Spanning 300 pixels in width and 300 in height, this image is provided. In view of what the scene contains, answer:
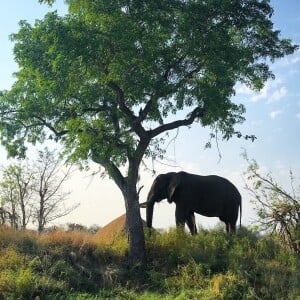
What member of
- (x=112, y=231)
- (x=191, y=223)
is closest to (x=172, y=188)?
(x=191, y=223)

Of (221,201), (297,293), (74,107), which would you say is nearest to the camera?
(297,293)

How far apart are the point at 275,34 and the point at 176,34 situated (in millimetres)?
3661

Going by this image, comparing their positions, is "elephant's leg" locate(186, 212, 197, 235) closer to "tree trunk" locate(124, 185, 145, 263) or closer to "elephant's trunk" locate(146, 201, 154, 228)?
"elephant's trunk" locate(146, 201, 154, 228)

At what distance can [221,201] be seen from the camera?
66.0 feet

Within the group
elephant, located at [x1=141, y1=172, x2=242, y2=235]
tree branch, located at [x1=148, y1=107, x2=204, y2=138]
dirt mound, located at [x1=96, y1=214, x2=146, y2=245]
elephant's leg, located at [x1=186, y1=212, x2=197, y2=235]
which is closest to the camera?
tree branch, located at [x1=148, y1=107, x2=204, y2=138]

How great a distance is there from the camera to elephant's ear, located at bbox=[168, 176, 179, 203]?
19672 mm

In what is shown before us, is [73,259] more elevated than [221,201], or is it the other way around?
[221,201]

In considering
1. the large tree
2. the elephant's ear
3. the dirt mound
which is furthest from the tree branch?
the dirt mound

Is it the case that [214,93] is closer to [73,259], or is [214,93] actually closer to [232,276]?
[232,276]

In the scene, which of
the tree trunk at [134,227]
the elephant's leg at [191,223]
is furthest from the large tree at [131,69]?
the elephant's leg at [191,223]

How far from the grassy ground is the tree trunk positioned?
0.40 metres

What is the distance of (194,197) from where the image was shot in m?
19.8

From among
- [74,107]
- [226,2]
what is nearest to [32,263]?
[74,107]

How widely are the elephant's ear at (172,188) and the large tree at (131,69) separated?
7.55 ft
